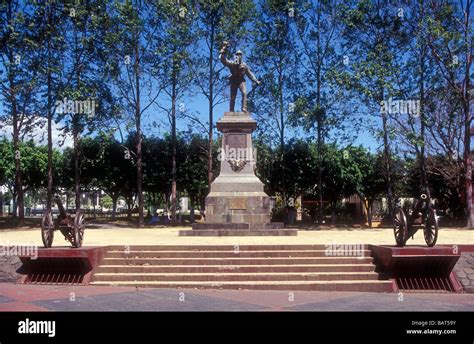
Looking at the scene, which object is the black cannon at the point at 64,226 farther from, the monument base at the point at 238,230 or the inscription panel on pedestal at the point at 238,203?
the inscription panel on pedestal at the point at 238,203

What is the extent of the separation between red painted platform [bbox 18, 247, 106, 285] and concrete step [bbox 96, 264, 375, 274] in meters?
0.37

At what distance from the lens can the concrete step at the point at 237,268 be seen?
428 inches

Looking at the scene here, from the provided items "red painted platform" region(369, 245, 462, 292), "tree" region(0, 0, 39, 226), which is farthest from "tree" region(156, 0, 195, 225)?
"red painted platform" region(369, 245, 462, 292)

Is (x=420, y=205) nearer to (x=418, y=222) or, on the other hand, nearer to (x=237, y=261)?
(x=418, y=222)

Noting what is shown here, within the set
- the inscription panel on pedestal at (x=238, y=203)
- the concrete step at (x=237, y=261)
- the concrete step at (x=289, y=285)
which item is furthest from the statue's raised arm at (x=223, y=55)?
the concrete step at (x=289, y=285)

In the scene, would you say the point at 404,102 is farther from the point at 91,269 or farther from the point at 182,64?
the point at 91,269

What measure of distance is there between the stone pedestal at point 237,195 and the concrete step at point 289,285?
7.23 m

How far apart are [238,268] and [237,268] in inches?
0.9

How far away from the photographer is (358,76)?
87.1ft

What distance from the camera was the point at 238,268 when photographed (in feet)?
36.0
